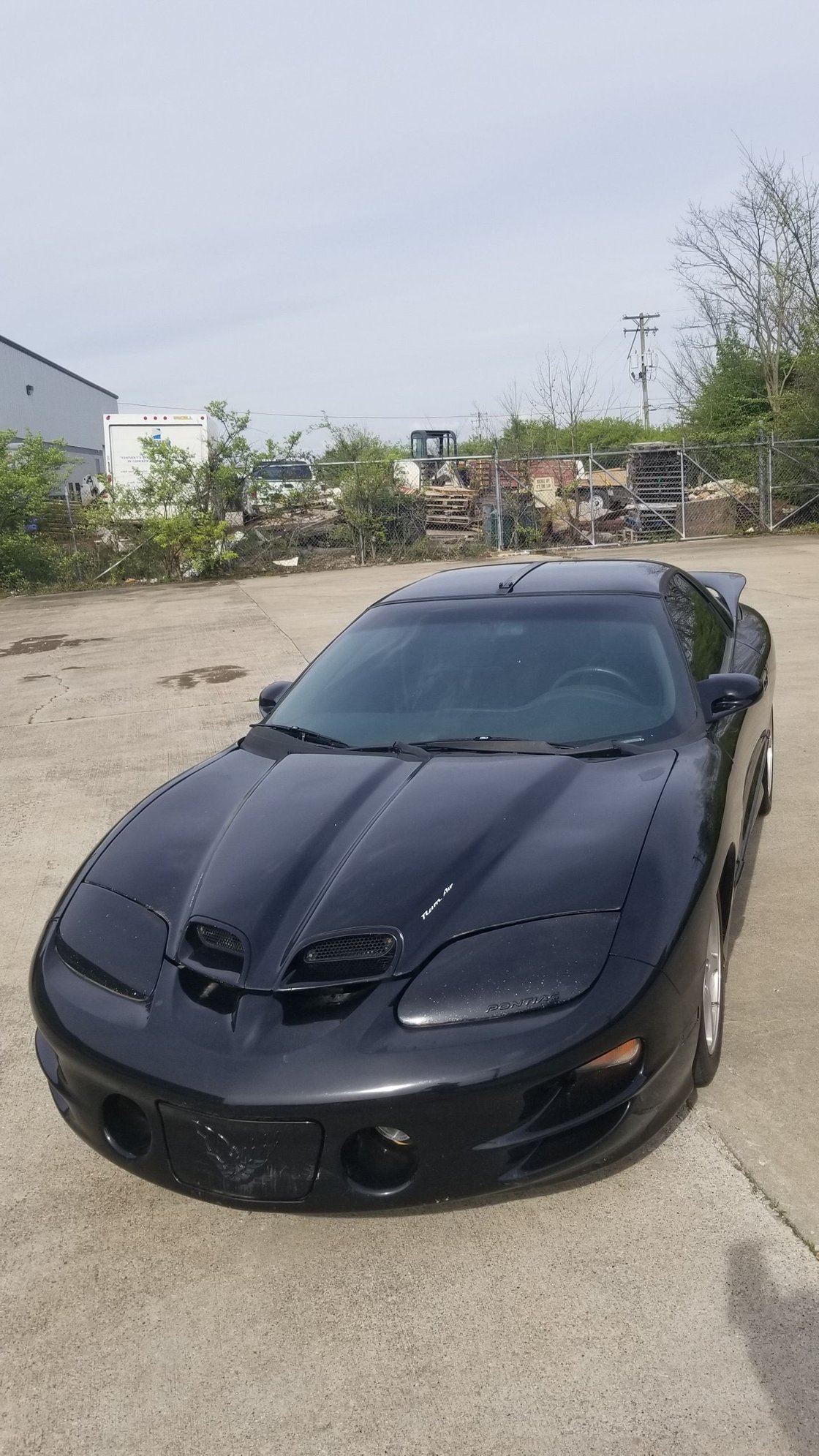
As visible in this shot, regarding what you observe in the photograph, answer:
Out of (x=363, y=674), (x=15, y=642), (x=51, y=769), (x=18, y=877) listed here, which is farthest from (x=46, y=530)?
(x=363, y=674)

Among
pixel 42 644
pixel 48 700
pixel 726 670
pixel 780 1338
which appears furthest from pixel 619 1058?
pixel 42 644

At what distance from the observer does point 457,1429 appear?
6.34 feet

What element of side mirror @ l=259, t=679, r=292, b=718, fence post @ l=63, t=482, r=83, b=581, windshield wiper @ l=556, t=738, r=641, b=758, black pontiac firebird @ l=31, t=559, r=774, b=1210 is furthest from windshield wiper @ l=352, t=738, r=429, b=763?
fence post @ l=63, t=482, r=83, b=581

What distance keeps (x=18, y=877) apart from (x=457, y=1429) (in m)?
3.49

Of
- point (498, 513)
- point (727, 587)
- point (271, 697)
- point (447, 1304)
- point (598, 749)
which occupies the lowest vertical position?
point (447, 1304)

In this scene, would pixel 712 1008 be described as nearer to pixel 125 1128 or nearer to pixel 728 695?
pixel 728 695

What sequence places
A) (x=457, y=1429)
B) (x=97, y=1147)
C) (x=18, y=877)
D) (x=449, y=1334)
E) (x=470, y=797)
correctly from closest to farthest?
(x=457, y=1429) < (x=449, y=1334) < (x=97, y=1147) < (x=470, y=797) < (x=18, y=877)

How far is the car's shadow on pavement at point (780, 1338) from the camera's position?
6.25 ft

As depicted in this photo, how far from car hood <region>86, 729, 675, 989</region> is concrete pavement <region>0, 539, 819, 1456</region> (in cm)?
66

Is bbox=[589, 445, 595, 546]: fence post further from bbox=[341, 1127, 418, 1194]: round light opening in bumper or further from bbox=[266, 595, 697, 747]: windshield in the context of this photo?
bbox=[341, 1127, 418, 1194]: round light opening in bumper

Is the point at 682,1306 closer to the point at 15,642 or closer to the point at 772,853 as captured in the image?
the point at 772,853

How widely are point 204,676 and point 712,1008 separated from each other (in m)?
7.30

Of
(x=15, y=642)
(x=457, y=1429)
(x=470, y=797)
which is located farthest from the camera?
(x=15, y=642)

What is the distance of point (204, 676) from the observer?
955 cm
